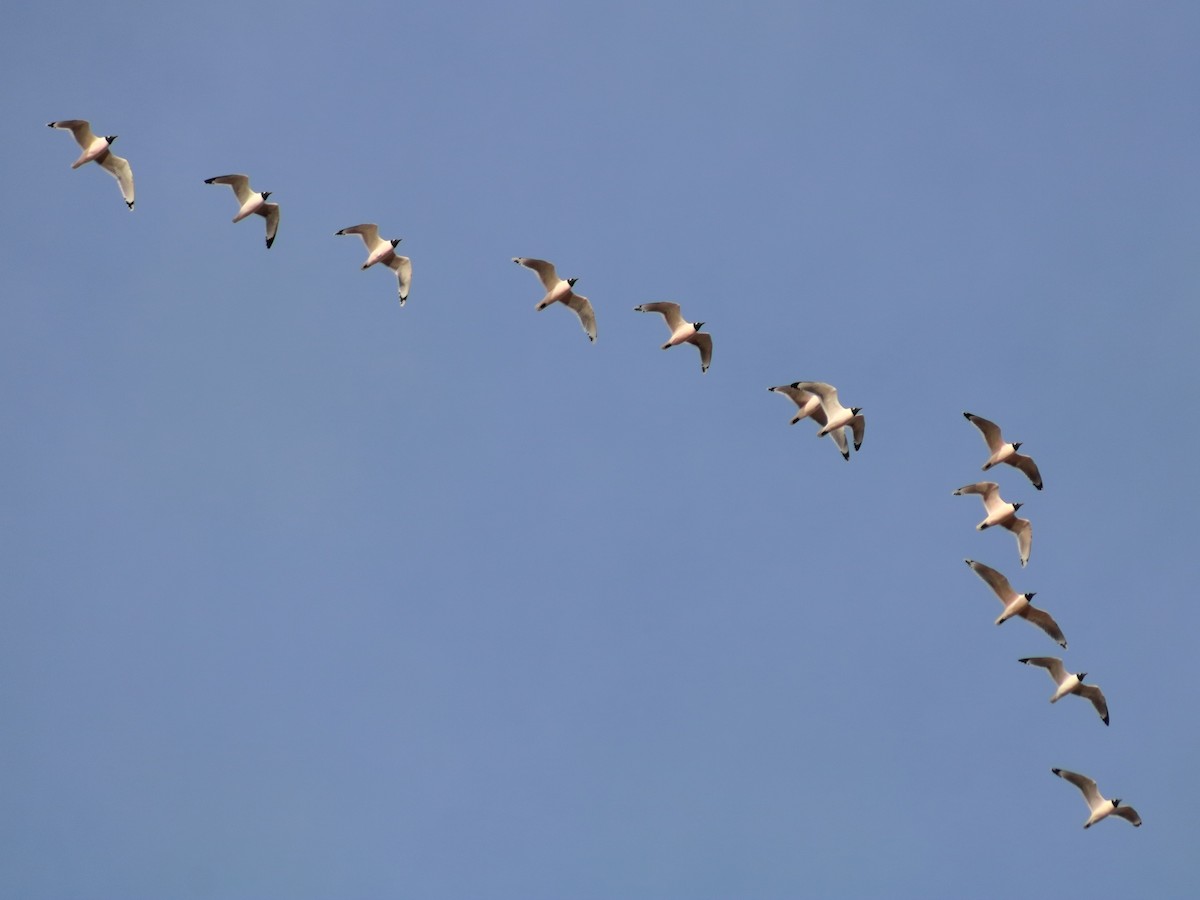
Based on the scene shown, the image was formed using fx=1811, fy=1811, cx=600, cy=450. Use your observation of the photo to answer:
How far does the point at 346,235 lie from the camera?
56.8 m

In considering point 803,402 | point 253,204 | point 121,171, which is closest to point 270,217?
point 253,204

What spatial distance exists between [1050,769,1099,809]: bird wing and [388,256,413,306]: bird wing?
2499cm

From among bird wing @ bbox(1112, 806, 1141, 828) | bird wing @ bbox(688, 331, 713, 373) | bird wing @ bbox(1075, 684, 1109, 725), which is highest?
bird wing @ bbox(688, 331, 713, 373)

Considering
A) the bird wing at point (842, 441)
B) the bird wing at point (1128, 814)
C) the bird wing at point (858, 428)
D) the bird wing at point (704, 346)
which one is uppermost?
the bird wing at point (704, 346)

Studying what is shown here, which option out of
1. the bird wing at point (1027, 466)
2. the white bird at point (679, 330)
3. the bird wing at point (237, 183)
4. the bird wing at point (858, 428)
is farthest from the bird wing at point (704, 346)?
the bird wing at point (237, 183)

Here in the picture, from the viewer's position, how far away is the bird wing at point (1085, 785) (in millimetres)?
54469

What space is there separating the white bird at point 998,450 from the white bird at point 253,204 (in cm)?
2215

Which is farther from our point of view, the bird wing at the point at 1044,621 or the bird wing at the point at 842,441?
the bird wing at the point at 842,441

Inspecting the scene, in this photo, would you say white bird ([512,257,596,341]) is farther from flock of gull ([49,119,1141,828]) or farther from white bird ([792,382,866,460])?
white bird ([792,382,866,460])

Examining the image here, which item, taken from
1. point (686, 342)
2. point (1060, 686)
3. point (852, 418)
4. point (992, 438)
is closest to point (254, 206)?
point (686, 342)

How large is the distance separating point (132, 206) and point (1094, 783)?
3425 cm

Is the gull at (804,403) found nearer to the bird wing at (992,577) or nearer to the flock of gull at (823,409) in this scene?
the flock of gull at (823,409)

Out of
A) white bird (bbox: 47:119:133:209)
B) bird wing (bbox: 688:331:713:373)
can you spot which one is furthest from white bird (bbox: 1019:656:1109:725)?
white bird (bbox: 47:119:133:209)

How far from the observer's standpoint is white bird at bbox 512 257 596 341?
55.8 metres
